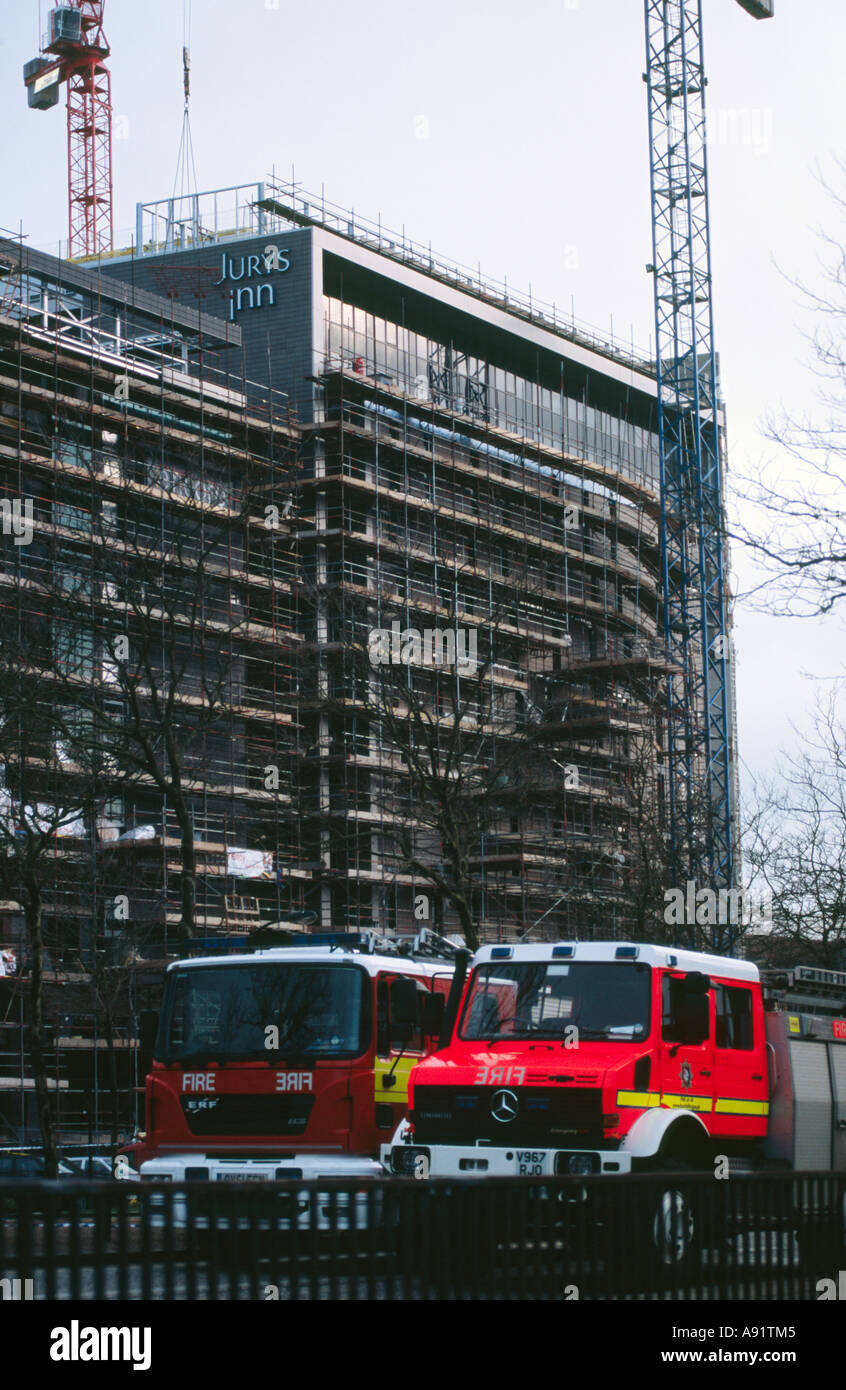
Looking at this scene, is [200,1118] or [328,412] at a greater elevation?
[328,412]

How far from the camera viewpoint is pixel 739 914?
121 ft

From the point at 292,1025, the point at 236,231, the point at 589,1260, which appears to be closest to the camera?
the point at 589,1260

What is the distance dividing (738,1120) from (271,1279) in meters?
9.38

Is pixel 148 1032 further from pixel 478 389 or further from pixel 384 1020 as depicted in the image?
pixel 478 389

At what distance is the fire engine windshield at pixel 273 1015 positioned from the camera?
56.2ft

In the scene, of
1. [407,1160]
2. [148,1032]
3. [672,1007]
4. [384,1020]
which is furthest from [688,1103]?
[148,1032]

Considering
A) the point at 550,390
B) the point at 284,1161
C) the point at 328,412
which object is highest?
the point at 550,390

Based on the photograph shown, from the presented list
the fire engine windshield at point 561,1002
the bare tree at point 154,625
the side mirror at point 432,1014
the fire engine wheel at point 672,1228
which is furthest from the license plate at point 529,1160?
the bare tree at point 154,625

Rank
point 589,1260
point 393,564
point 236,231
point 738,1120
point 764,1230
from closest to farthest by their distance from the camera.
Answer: point 589,1260 → point 764,1230 → point 738,1120 → point 393,564 → point 236,231

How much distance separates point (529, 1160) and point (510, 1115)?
0.40m

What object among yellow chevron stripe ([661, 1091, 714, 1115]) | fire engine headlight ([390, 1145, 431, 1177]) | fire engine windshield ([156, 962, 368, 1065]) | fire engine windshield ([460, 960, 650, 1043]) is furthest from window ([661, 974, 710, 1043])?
fire engine windshield ([156, 962, 368, 1065])
